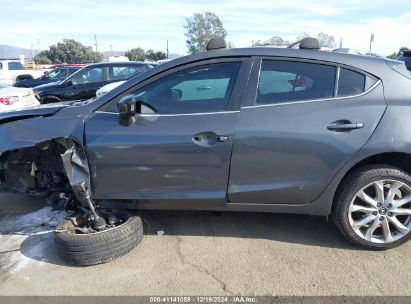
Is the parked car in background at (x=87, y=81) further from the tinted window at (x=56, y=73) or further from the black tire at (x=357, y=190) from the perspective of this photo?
the black tire at (x=357, y=190)

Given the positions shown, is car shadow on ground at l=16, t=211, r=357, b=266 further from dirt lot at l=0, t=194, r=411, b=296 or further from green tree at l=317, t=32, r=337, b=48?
green tree at l=317, t=32, r=337, b=48

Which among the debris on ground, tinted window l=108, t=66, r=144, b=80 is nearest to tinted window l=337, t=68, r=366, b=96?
the debris on ground

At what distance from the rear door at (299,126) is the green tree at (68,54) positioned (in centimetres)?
6341

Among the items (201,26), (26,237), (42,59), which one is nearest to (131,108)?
(26,237)

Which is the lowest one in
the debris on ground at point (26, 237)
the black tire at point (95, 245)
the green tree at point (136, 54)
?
the green tree at point (136, 54)

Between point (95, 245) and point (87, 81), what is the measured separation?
8682 mm

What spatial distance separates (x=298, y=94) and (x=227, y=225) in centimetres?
146

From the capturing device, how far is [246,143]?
3.16 meters

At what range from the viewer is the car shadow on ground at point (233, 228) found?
3.53 metres

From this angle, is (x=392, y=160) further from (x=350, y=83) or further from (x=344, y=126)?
(x=350, y=83)

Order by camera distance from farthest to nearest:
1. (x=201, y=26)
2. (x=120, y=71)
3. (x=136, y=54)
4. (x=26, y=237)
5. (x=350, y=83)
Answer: (x=136, y=54), (x=201, y=26), (x=120, y=71), (x=26, y=237), (x=350, y=83)

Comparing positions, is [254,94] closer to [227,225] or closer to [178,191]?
[178,191]

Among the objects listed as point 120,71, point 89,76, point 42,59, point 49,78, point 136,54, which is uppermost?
point 120,71

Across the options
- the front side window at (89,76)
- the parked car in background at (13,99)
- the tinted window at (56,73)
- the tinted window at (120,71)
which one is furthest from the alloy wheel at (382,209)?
the tinted window at (56,73)
